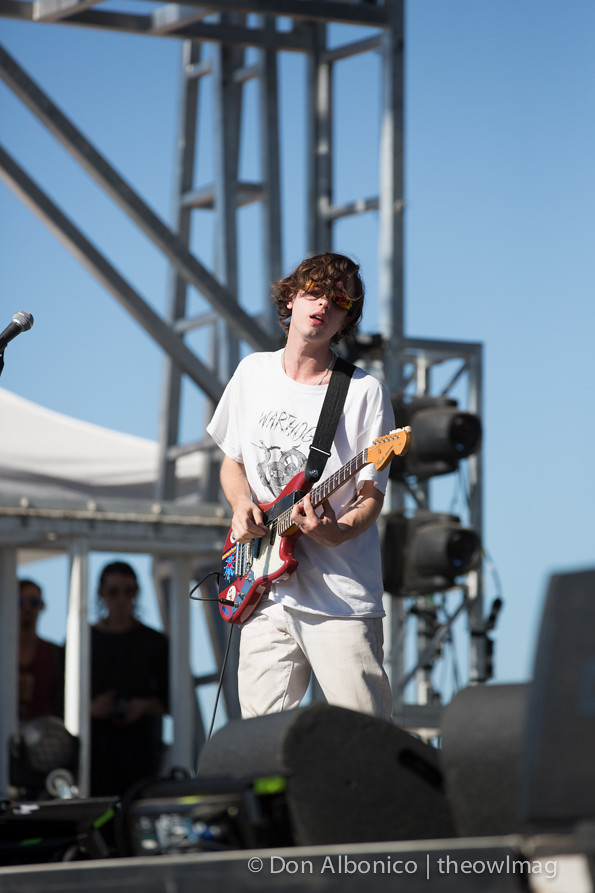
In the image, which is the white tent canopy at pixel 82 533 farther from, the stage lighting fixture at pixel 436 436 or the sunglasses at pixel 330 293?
the sunglasses at pixel 330 293

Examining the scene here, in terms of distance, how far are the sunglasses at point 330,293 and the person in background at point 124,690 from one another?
3.84 metres

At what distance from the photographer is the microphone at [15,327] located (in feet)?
10.00

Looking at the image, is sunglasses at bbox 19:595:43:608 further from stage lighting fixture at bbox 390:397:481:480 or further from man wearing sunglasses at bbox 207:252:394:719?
man wearing sunglasses at bbox 207:252:394:719

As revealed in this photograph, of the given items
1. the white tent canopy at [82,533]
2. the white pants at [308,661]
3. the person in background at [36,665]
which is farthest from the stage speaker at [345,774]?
the person in background at [36,665]

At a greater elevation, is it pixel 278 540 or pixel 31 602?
pixel 278 540

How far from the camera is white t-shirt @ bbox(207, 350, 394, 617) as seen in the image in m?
3.30

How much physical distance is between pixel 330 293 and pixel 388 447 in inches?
17.7

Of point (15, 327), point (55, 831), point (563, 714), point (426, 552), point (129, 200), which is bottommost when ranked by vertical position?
point (55, 831)

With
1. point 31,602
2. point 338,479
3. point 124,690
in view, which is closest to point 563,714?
point 338,479

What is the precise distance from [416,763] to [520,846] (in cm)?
59

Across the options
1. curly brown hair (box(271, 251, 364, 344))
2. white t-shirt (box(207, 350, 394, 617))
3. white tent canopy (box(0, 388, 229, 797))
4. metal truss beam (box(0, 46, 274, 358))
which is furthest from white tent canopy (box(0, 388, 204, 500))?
curly brown hair (box(271, 251, 364, 344))

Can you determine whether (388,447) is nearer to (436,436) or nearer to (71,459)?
(436,436)

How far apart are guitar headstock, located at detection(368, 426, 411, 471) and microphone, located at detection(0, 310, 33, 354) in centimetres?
84

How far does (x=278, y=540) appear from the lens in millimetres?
3348
